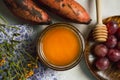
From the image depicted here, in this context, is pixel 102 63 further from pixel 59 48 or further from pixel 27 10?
pixel 27 10

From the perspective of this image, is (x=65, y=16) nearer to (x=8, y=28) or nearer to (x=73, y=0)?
(x=73, y=0)

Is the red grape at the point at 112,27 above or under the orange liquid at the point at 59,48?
above

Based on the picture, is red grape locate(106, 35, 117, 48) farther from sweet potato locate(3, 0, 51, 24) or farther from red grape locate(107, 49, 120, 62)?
sweet potato locate(3, 0, 51, 24)

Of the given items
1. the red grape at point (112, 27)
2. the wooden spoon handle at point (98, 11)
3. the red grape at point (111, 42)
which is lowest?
the red grape at point (111, 42)

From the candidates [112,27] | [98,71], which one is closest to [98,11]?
[112,27]

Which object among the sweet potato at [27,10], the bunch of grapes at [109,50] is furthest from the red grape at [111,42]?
the sweet potato at [27,10]

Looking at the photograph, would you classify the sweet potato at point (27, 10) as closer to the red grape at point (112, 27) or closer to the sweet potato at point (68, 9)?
the sweet potato at point (68, 9)
